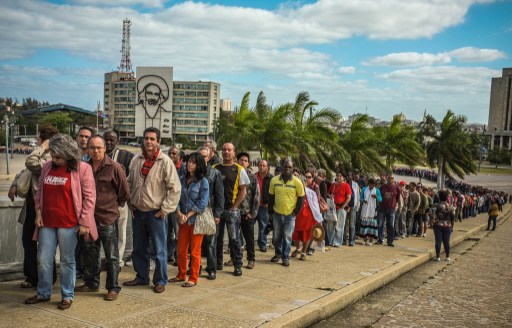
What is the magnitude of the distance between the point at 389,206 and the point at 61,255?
31.5 feet

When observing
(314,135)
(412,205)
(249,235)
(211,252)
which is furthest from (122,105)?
(211,252)

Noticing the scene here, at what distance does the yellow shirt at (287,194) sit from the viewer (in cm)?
869

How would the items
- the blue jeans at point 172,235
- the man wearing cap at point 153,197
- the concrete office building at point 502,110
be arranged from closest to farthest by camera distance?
the man wearing cap at point 153,197 < the blue jeans at point 172,235 < the concrete office building at point 502,110

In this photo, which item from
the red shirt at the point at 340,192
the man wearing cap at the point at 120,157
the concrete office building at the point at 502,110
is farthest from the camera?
the concrete office building at the point at 502,110

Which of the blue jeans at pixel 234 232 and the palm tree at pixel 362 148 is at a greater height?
the palm tree at pixel 362 148

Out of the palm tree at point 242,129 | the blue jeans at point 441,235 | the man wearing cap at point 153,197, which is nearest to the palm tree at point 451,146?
the palm tree at point 242,129

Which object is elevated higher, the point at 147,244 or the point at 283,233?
the point at 147,244

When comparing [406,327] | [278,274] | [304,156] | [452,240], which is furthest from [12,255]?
[304,156]

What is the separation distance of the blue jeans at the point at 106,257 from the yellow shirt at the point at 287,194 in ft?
11.3

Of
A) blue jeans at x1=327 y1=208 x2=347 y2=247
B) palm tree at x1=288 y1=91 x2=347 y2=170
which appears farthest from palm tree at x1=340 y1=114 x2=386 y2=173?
blue jeans at x1=327 y1=208 x2=347 y2=247

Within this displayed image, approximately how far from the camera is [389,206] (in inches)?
515

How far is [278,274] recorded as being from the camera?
25.9ft

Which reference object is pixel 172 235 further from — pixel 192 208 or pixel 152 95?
pixel 152 95

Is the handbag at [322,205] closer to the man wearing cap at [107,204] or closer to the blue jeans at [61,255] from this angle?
the man wearing cap at [107,204]
